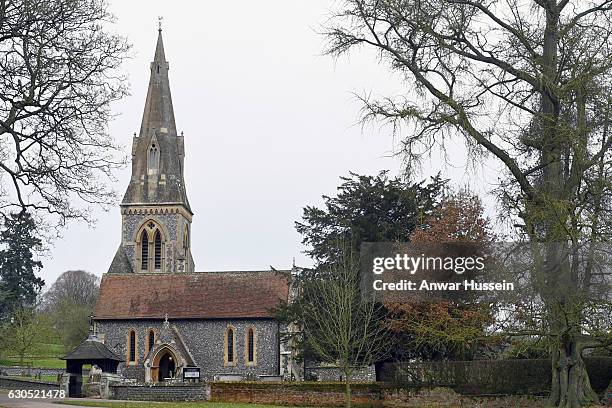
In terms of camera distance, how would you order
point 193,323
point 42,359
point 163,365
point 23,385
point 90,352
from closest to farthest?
point 90,352 < point 23,385 < point 163,365 < point 193,323 < point 42,359

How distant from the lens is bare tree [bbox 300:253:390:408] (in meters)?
33.1

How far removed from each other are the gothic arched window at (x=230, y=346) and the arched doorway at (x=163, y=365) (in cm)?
326

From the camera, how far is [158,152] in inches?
2731

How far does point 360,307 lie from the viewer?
35.6m

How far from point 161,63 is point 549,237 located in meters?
56.3

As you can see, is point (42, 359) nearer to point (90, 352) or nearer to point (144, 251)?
point (144, 251)

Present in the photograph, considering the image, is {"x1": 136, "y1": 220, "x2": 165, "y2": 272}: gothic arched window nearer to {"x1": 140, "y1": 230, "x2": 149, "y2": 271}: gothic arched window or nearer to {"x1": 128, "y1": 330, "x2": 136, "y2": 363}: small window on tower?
{"x1": 140, "y1": 230, "x2": 149, "y2": 271}: gothic arched window

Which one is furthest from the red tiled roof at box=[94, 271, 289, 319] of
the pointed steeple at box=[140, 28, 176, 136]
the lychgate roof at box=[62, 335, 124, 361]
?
the pointed steeple at box=[140, 28, 176, 136]

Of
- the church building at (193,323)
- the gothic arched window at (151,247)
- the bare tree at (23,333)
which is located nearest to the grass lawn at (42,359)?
the bare tree at (23,333)

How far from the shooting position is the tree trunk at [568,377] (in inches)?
885

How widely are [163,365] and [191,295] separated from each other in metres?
4.89

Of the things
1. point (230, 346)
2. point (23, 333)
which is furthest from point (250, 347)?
point (23, 333)

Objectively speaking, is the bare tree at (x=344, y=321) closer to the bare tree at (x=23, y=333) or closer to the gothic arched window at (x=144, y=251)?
the gothic arched window at (x=144, y=251)

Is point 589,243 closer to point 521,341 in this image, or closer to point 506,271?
point 506,271
